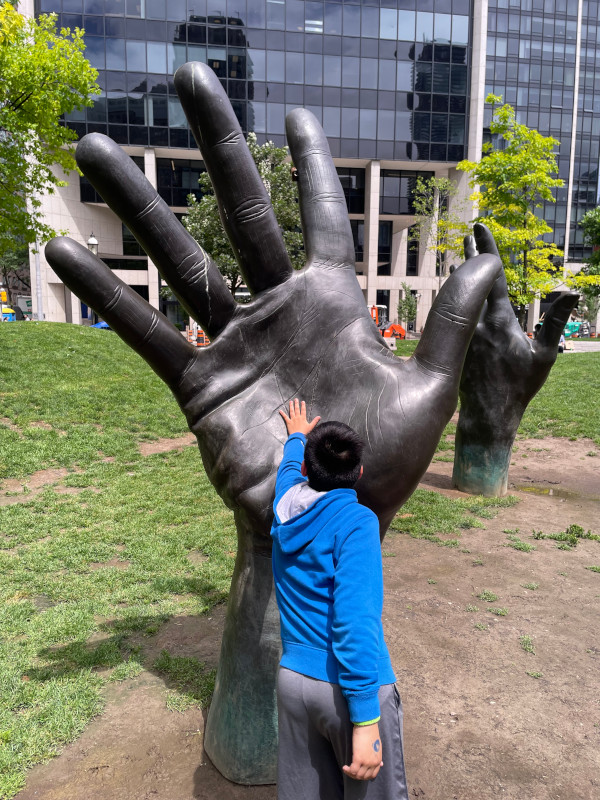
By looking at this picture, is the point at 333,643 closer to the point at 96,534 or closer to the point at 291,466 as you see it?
the point at 291,466

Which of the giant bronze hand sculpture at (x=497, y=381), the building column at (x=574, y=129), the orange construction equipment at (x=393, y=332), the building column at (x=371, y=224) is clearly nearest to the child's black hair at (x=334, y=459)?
the giant bronze hand sculpture at (x=497, y=381)

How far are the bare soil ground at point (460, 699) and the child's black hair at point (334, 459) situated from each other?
6.24 ft

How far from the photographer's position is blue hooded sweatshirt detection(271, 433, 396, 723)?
180 cm

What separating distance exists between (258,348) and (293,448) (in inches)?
24.3

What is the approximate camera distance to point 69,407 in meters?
11.6

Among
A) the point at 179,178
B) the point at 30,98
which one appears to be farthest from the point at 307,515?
the point at 179,178

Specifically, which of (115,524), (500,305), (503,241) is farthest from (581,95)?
(115,524)

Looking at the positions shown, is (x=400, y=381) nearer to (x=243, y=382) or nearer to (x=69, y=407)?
(x=243, y=382)

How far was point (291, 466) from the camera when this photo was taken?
2369mm

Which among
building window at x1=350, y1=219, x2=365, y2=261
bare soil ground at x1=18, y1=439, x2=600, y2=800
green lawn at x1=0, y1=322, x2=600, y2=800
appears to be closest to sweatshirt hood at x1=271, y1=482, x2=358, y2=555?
bare soil ground at x1=18, y1=439, x2=600, y2=800

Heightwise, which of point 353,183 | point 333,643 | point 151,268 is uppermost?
point 353,183

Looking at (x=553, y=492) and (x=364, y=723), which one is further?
(x=553, y=492)

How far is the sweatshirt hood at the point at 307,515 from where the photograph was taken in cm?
196

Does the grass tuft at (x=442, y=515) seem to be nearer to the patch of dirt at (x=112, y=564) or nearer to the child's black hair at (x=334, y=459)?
the patch of dirt at (x=112, y=564)
